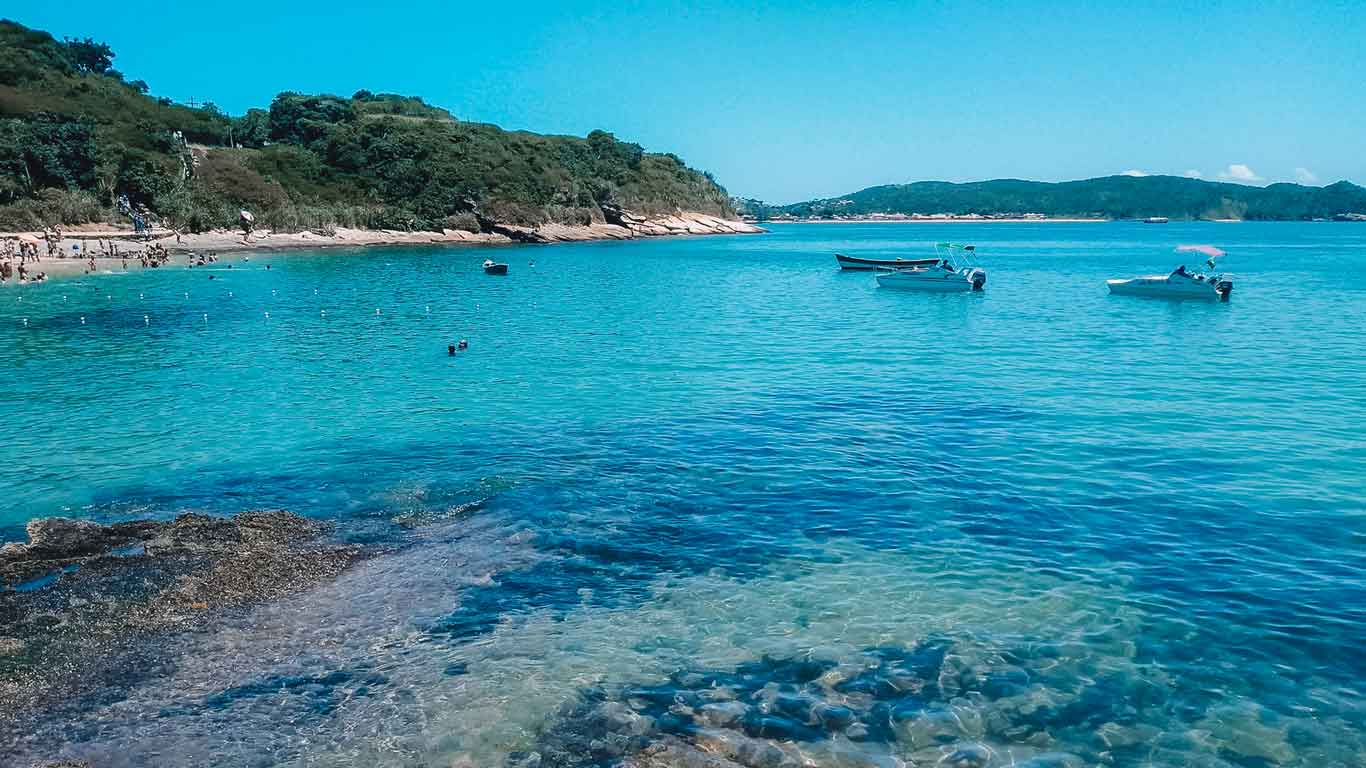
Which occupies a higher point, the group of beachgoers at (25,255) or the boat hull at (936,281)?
the group of beachgoers at (25,255)

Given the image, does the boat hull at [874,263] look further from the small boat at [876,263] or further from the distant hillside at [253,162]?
the distant hillside at [253,162]

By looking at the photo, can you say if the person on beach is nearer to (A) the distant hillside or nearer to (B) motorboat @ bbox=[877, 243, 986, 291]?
(A) the distant hillside

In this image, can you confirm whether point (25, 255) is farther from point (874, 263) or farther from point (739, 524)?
point (739, 524)

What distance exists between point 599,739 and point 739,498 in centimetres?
826

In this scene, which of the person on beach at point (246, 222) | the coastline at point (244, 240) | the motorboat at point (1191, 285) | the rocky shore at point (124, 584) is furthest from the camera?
the person on beach at point (246, 222)

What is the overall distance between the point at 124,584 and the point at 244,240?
328ft

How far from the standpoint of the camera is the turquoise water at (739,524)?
369 inches

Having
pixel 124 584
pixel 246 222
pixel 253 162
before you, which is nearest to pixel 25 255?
pixel 246 222

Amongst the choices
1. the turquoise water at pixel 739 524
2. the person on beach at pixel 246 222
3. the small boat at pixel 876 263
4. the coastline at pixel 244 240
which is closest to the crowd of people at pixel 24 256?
the coastline at pixel 244 240

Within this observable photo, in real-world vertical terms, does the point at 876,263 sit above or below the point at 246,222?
below

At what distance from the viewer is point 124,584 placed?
1235 centimetres

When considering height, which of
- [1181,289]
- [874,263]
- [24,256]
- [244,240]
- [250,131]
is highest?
[250,131]

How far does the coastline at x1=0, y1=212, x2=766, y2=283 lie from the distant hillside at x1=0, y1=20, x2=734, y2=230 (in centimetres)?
221

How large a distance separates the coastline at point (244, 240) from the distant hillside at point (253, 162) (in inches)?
86.8
